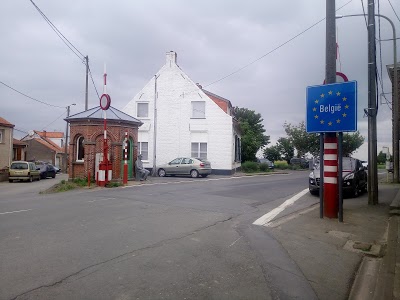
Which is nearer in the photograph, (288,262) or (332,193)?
(288,262)

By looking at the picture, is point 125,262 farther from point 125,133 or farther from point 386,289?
point 125,133

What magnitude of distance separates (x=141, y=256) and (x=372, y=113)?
9.68 metres

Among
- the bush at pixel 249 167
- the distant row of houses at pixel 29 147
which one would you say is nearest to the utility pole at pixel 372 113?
the bush at pixel 249 167

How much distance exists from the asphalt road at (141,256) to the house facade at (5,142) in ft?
94.1

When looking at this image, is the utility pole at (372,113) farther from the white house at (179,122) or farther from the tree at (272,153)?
the tree at (272,153)

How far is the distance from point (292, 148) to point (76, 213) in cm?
5120

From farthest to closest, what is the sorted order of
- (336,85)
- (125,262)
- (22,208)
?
(22,208), (336,85), (125,262)

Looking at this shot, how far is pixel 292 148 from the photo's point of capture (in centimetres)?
5684

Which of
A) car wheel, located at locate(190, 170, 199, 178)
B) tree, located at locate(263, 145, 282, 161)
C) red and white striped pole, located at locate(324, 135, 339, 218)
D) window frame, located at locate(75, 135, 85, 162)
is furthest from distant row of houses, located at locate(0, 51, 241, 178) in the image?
tree, located at locate(263, 145, 282, 161)

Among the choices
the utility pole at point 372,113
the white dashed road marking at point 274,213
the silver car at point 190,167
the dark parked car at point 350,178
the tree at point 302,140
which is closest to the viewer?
the white dashed road marking at point 274,213

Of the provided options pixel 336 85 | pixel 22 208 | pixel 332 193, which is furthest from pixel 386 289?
pixel 22 208

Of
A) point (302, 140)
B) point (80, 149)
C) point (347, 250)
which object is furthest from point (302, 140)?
point (347, 250)

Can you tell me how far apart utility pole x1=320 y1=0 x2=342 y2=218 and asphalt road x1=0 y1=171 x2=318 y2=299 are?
1861mm

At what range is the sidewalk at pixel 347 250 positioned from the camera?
451 cm
